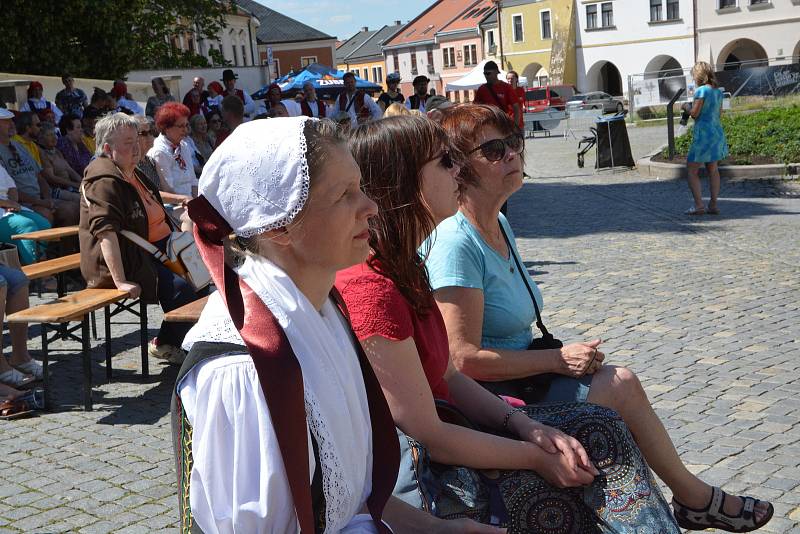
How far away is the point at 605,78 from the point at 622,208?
56081 millimetres

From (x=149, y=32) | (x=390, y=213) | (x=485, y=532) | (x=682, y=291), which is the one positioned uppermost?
(x=149, y=32)

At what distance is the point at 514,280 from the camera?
3.44 m

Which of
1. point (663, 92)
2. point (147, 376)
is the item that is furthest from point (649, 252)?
point (663, 92)

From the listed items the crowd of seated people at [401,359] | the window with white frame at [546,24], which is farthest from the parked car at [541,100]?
the crowd of seated people at [401,359]

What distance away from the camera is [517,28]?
7062cm

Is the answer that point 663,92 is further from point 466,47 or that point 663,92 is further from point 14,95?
point 466,47

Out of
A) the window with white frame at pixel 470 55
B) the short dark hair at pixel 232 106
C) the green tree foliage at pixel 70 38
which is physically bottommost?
the short dark hair at pixel 232 106

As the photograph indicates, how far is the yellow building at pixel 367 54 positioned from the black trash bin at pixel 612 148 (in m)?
81.9

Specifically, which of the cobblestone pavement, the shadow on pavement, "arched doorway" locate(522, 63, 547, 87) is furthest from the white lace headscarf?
"arched doorway" locate(522, 63, 547, 87)

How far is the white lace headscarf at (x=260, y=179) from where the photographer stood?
1.92 metres

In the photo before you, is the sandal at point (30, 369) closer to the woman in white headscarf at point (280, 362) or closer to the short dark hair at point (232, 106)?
the short dark hair at point (232, 106)

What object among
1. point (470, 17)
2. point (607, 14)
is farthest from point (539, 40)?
point (470, 17)

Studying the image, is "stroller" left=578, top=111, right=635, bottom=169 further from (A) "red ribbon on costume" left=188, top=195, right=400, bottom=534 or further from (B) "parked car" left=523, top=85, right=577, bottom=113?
(B) "parked car" left=523, top=85, right=577, bottom=113

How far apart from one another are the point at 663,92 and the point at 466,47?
48.7 m
